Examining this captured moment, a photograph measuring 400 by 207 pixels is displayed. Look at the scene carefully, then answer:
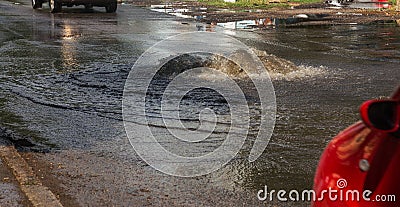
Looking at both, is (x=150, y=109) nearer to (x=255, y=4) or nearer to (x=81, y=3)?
(x=81, y=3)

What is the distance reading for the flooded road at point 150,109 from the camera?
5.64m

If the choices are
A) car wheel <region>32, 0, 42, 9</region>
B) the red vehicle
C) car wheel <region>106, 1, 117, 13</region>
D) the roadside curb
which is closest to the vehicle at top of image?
car wheel <region>106, 1, 117, 13</region>

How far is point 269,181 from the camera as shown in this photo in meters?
5.74

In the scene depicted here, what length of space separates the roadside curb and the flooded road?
4.9 inches

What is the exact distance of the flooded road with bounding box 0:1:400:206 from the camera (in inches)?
222

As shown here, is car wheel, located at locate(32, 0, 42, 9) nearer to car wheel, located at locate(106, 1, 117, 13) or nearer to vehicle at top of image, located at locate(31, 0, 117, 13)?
vehicle at top of image, located at locate(31, 0, 117, 13)

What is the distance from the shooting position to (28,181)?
5.54 meters

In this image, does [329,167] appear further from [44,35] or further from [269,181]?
[44,35]

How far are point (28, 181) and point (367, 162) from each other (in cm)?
347

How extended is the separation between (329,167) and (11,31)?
58.0 feet

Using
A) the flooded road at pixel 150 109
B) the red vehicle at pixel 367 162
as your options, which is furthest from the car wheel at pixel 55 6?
the red vehicle at pixel 367 162

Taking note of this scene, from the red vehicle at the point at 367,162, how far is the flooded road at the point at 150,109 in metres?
2.40

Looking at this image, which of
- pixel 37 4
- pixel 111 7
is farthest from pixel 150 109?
pixel 37 4

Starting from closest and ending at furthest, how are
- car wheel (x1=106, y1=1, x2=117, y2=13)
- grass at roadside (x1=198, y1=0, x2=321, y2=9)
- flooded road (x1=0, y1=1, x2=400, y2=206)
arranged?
flooded road (x1=0, y1=1, x2=400, y2=206)
car wheel (x1=106, y1=1, x2=117, y2=13)
grass at roadside (x1=198, y1=0, x2=321, y2=9)
